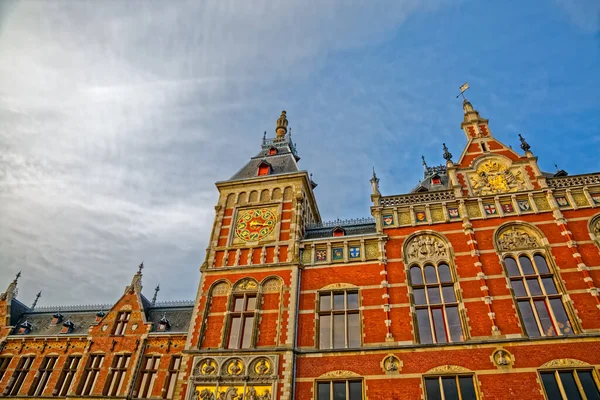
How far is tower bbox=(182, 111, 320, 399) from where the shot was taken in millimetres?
18031

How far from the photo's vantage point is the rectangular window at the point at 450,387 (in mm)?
15727

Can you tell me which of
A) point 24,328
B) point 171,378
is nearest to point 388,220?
point 171,378

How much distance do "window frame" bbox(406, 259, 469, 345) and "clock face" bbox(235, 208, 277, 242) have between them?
8.96 m

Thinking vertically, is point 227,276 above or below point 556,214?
below

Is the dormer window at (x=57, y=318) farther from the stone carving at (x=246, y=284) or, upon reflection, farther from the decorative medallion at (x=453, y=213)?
the decorative medallion at (x=453, y=213)

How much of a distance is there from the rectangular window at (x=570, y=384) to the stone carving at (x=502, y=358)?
1247 mm

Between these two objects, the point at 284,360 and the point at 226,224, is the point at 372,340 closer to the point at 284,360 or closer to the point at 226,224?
the point at 284,360

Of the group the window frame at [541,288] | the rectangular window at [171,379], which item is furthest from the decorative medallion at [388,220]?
the rectangular window at [171,379]

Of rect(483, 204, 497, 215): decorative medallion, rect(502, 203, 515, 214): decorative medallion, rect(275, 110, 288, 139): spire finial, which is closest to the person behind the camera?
rect(502, 203, 515, 214): decorative medallion

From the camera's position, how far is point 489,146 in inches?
936

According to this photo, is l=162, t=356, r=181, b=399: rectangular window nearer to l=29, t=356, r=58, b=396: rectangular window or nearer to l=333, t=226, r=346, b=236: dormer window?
l=29, t=356, r=58, b=396: rectangular window

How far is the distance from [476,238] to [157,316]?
950 inches

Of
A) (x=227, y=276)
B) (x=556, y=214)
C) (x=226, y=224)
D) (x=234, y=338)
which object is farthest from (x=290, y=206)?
(x=556, y=214)

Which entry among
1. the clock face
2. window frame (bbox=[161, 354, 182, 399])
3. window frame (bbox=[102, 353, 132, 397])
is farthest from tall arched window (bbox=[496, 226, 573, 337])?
window frame (bbox=[102, 353, 132, 397])
